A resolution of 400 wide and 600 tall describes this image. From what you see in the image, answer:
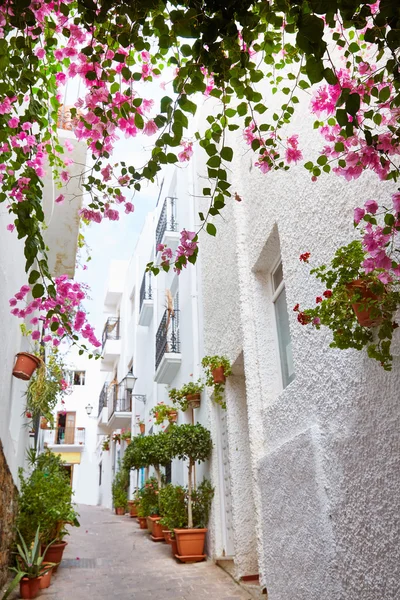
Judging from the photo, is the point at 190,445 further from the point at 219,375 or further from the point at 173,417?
the point at 173,417

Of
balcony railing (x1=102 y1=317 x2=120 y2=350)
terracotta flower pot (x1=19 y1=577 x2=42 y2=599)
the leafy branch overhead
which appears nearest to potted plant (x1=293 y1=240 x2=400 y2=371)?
the leafy branch overhead

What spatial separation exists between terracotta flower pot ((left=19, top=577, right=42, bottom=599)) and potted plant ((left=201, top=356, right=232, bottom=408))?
3.15m

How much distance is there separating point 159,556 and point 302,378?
5015mm

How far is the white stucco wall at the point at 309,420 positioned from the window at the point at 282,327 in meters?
0.12

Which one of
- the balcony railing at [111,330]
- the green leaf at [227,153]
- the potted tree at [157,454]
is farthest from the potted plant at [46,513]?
the balcony railing at [111,330]

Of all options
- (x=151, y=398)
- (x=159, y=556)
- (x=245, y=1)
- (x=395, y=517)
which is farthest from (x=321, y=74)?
(x=151, y=398)

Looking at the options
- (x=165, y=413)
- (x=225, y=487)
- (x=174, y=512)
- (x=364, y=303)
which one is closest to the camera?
(x=364, y=303)

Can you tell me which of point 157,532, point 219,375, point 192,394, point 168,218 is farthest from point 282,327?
point 168,218

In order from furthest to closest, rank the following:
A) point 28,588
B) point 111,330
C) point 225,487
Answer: point 111,330 < point 225,487 < point 28,588

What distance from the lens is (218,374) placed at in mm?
7469

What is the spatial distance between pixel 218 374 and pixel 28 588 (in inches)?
132

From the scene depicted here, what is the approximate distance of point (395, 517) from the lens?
3.03 meters

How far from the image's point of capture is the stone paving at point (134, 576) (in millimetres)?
5809

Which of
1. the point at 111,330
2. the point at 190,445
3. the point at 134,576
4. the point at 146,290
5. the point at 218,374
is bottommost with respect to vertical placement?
the point at 134,576
